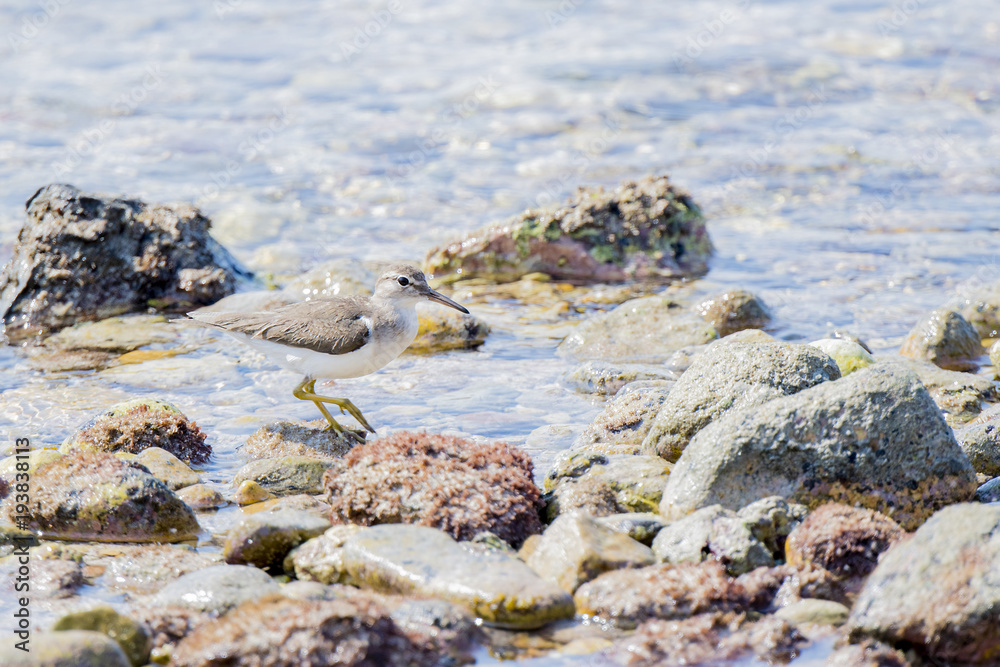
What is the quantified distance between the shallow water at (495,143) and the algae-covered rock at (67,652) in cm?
258

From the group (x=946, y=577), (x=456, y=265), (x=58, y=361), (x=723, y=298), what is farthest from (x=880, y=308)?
(x=58, y=361)

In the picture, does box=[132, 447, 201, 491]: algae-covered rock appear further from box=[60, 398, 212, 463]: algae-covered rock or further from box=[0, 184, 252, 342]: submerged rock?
box=[0, 184, 252, 342]: submerged rock

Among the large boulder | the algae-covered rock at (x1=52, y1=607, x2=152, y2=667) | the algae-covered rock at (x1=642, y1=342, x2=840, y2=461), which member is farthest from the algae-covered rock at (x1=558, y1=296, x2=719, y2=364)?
the algae-covered rock at (x1=52, y1=607, x2=152, y2=667)

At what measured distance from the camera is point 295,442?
679cm

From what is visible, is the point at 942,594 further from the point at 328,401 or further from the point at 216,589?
the point at 328,401

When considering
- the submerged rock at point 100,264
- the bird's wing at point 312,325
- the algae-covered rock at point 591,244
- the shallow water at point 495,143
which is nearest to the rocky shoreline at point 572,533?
the bird's wing at point 312,325

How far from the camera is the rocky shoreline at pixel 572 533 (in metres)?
4.14

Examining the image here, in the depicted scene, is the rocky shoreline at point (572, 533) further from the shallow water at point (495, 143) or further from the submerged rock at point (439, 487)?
the shallow water at point (495, 143)

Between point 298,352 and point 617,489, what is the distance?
2.72m

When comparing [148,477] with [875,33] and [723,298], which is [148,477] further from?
[875,33]

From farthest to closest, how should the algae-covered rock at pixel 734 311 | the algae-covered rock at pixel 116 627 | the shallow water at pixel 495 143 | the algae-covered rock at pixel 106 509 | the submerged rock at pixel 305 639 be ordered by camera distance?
the algae-covered rock at pixel 734 311, the shallow water at pixel 495 143, the algae-covered rock at pixel 106 509, the algae-covered rock at pixel 116 627, the submerged rock at pixel 305 639

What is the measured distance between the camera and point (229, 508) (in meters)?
5.94

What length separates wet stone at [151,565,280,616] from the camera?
445 centimetres

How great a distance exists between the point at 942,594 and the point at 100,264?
9.19m
